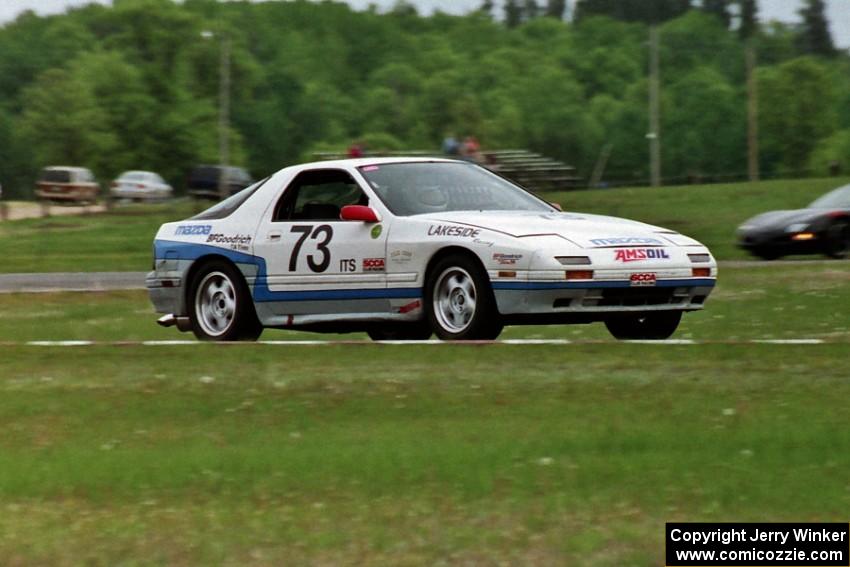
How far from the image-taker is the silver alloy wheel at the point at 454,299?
1184 centimetres

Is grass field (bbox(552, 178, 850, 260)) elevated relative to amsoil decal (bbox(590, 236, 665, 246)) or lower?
lower

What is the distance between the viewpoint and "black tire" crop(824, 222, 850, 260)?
27.2 meters

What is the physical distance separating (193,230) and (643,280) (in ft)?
12.5

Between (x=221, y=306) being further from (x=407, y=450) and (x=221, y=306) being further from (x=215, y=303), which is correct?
(x=407, y=450)

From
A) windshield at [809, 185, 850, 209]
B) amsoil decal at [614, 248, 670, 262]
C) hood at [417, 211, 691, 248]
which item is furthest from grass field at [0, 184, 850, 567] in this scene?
windshield at [809, 185, 850, 209]

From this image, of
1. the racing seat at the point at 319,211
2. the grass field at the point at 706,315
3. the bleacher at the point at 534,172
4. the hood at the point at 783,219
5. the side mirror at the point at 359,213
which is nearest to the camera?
the side mirror at the point at 359,213

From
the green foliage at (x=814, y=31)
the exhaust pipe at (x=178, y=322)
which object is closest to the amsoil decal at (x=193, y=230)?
the exhaust pipe at (x=178, y=322)

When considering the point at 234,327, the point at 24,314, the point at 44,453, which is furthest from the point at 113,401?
the point at 24,314

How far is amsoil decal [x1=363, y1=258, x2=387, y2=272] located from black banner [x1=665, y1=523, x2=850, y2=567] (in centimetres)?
652

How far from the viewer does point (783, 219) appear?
91.0 feet

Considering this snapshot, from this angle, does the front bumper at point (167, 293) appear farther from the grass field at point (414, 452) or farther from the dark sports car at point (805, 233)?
the dark sports car at point (805, 233)

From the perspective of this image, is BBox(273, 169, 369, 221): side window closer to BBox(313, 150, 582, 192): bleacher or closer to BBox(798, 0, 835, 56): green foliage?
BBox(313, 150, 582, 192): bleacher

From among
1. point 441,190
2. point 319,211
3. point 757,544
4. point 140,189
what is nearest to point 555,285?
point 441,190

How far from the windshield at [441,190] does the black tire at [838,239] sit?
47.9ft
